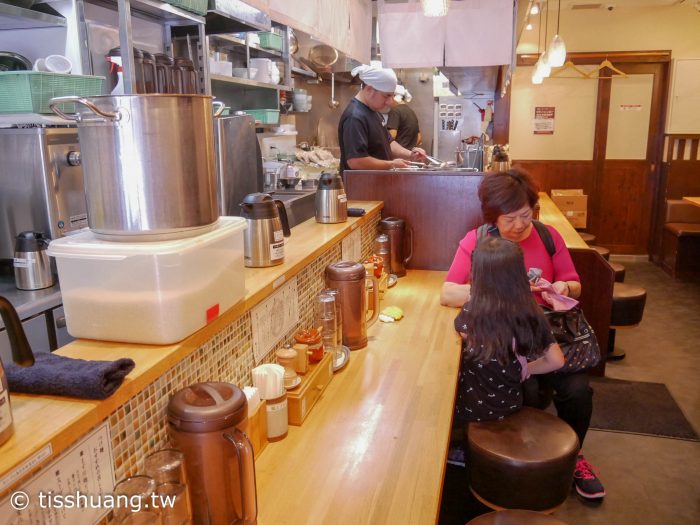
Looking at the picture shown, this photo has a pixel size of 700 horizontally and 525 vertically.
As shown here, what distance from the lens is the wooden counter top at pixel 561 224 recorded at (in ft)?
12.7

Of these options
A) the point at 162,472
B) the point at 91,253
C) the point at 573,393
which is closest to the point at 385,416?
the point at 162,472

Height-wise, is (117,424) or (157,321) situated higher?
(157,321)

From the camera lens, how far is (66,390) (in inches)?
37.9

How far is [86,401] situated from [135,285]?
242 mm

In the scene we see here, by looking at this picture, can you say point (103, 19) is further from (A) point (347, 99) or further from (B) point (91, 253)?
(A) point (347, 99)

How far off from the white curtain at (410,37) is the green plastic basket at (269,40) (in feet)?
3.99

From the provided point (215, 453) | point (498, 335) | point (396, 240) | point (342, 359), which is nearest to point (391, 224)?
point (396, 240)

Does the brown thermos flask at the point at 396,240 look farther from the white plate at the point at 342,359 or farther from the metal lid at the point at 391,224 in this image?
the white plate at the point at 342,359

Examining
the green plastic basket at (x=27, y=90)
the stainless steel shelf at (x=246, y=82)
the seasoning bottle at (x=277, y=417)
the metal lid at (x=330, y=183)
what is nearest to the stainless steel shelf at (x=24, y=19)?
the green plastic basket at (x=27, y=90)

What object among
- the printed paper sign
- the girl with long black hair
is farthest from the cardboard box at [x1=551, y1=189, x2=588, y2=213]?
the girl with long black hair

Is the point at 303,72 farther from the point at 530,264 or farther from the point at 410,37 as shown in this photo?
the point at 530,264

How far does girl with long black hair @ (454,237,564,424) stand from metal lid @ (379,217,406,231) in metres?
1.06

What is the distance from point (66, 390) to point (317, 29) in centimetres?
221

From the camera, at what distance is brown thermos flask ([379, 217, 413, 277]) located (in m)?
3.17
